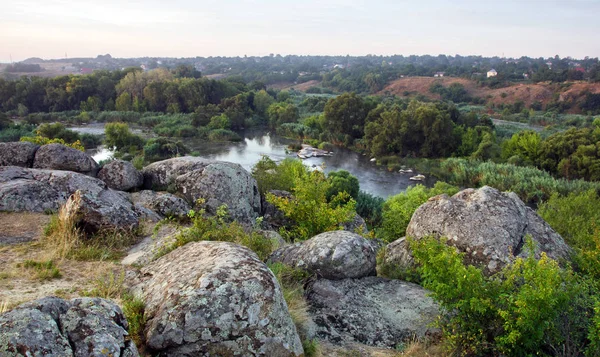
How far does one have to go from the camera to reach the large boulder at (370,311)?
6098 millimetres

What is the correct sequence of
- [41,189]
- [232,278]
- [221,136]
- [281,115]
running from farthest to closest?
[281,115]
[221,136]
[41,189]
[232,278]

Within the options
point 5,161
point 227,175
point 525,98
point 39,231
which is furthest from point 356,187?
point 525,98

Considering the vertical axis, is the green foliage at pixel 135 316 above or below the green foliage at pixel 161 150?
above

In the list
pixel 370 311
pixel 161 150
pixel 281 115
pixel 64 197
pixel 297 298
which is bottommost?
pixel 161 150

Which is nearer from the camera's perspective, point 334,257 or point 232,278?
point 232,278

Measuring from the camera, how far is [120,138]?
155ft

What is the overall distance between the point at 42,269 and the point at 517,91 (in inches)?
4260

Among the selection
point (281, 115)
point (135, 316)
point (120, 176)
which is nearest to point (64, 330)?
point (135, 316)

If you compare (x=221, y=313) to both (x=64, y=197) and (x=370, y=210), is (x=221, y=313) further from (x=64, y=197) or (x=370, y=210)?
(x=370, y=210)

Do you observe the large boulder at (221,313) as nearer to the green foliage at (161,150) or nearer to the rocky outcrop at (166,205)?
the rocky outcrop at (166,205)

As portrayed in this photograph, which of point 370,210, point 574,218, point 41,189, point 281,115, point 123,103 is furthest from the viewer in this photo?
point 123,103

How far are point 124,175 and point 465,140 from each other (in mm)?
46697

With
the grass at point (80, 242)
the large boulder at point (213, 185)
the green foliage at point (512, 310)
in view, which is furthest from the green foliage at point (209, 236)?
the large boulder at point (213, 185)

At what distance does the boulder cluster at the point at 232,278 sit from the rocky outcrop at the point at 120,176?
3.2 inches
